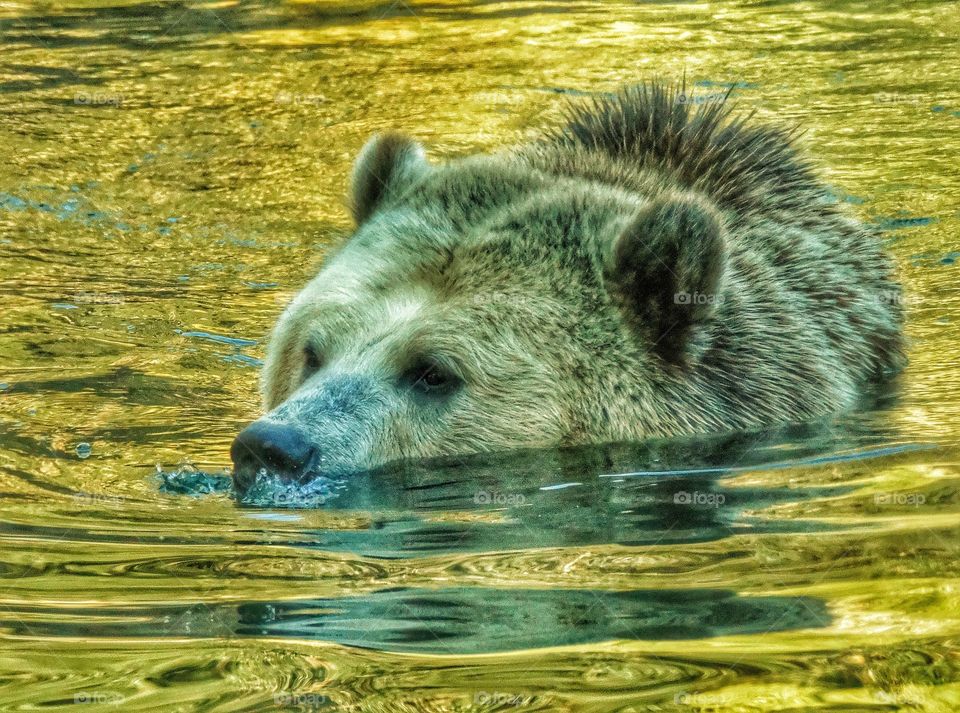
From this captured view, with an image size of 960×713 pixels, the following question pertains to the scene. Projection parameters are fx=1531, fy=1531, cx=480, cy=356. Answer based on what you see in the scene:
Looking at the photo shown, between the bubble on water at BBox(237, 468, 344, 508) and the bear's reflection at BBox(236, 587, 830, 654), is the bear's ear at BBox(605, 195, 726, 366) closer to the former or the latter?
the bubble on water at BBox(237, 468, 344, 508)

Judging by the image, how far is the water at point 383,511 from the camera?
11.8ft

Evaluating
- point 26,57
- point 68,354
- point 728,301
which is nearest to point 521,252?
point 728,301

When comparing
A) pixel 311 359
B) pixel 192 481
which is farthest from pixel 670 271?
pixel 192 481

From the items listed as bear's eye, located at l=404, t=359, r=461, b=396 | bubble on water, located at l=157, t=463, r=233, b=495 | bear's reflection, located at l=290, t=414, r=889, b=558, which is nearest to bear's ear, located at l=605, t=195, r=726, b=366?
bear's reflection, located at l=290, t=414, r=889, b=558

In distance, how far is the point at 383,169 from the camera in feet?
25.1

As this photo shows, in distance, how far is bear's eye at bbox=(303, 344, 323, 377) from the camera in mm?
6605

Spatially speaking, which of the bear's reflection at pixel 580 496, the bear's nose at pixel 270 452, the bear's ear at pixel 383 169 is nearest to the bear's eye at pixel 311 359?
the bear's reflection at pixel 580 496

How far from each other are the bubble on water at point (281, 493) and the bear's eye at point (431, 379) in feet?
2.28

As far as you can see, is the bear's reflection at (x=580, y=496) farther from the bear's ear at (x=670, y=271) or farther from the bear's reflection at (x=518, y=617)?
the bear's reflection at (x=518, y=617)

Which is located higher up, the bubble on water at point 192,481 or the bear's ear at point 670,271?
the bear's ear at point 670,271

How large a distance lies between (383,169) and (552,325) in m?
1.70

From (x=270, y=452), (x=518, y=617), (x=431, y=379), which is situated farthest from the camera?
(x=431, y=379)

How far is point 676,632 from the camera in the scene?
3.84 meters

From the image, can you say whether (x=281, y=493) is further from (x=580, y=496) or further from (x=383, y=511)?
(x=580, y=496)
